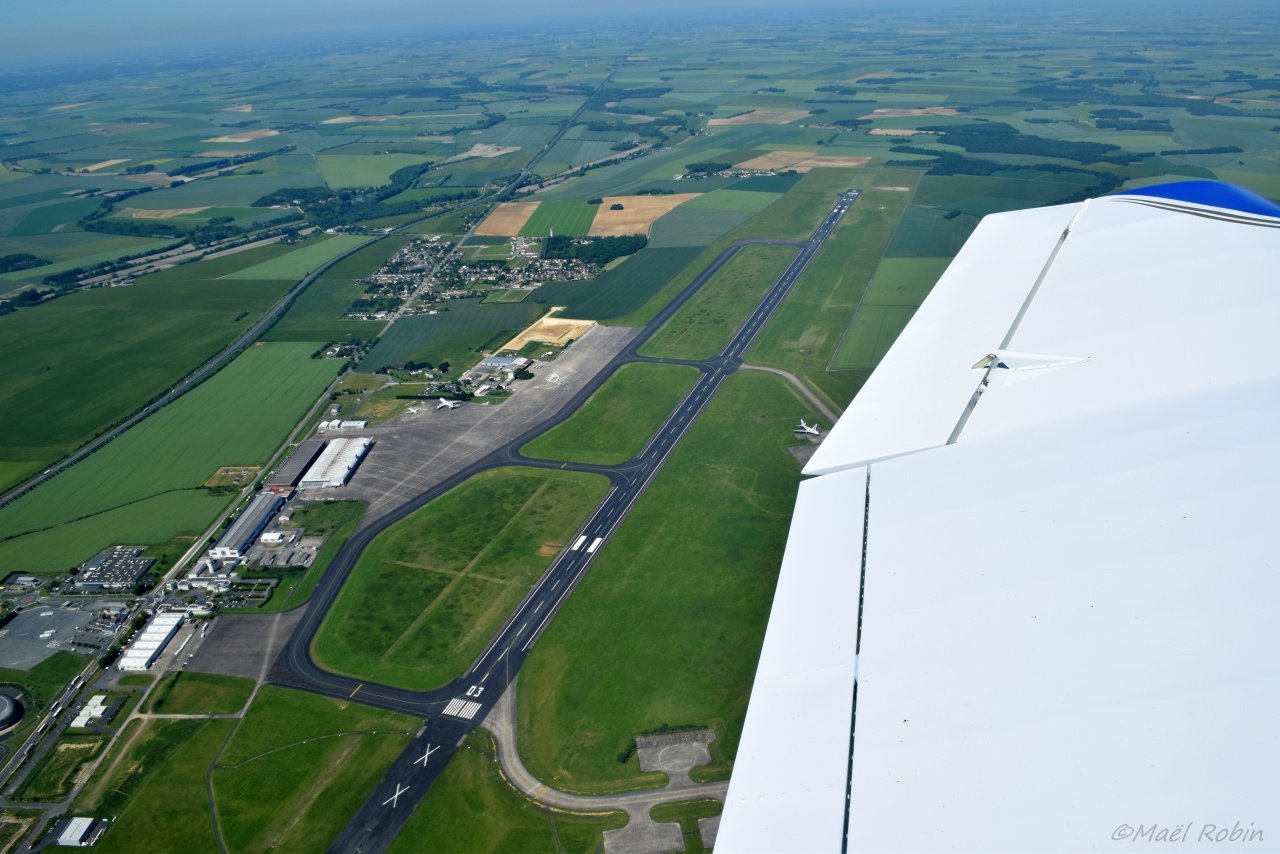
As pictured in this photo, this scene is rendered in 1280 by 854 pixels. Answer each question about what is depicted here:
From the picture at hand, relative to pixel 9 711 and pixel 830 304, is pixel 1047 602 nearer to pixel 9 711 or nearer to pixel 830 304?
pixel 9 711

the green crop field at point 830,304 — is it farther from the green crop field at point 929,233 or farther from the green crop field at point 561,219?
the green crop field at point 561,219

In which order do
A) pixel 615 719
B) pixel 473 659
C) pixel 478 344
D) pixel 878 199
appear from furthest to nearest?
pixel 878 199, pixel 478 344, pixel 473 659, pixel 615 719

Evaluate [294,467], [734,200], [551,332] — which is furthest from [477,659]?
[734,200]

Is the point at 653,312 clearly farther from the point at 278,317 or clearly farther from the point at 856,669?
the point at 856,669

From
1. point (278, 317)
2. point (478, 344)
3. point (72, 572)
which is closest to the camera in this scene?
point (72, 572)

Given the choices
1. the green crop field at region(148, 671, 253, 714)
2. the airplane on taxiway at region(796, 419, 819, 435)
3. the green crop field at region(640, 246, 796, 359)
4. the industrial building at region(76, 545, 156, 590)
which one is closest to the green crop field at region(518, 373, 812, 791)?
the airplane on taxiway at region(796, 419, 819, 435)

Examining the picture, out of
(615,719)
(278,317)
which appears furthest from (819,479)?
(278,317)
